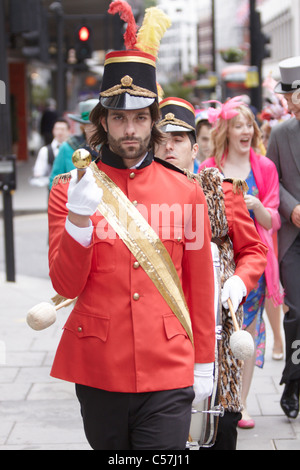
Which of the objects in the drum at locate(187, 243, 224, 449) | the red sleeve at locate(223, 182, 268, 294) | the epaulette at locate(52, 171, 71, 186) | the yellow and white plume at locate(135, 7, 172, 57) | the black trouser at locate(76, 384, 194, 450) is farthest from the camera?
the red sleeve at locate(223, 182, 268, 294)

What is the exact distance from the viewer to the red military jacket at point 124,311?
2820 millimetres

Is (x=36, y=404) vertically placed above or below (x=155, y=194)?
below

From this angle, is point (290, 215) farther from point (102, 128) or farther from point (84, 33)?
point (84, 33)

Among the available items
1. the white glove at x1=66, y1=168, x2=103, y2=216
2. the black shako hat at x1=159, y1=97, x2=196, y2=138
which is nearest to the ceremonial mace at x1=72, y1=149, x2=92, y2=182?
the white glove at x1=66, y1=168, x2=103, y2=216

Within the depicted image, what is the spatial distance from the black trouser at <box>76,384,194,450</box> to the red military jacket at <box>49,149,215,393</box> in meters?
0.04

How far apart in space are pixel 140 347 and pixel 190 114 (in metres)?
1.53

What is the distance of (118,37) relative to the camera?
33.8ft

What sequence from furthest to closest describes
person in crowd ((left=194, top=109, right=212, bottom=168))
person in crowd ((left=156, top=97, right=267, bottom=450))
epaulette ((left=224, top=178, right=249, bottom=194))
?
person in crowd ((left=194, top=109, right=212, bottom=168)) → epaulette ((left=224, top=178, right=249, bottom=194)) → person in crowd ((left=156, top=97, right=267, bottom=450))

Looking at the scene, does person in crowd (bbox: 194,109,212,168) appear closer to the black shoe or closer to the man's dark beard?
the black shoe

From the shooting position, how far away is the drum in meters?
3.38

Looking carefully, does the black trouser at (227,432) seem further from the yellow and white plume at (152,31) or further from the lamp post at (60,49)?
the lamp post at (60,49)

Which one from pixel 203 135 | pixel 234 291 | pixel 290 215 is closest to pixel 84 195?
pixel 234 291

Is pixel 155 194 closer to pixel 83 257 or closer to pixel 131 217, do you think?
pixel 131 217

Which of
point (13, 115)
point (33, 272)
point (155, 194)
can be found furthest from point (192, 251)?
point (13, 115)
